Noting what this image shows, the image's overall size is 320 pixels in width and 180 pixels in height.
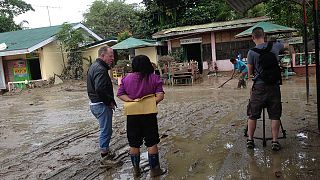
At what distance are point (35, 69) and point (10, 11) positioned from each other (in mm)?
13750

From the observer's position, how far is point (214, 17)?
23.1 m

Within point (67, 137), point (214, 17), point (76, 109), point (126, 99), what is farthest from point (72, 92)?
point (126, 99)

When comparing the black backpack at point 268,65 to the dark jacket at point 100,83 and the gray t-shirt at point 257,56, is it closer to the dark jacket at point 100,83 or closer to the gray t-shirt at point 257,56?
the gray t-shirt at point 257,56

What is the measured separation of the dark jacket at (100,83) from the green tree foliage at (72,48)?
53.1ft

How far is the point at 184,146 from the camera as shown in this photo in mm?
5207

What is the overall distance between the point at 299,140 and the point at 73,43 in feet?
56.7

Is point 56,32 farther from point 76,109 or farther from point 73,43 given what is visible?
point 76,109

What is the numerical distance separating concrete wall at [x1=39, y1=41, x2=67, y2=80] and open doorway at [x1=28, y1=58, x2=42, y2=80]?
1173 mm

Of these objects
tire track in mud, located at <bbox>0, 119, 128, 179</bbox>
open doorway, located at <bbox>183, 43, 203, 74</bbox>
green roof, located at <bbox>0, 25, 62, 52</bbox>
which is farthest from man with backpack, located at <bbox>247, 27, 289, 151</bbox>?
green roof, located at <bbox>0, 25, 62, 52</bbox>

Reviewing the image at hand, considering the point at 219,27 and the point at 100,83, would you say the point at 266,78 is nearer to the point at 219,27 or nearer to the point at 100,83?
the point at 100,83

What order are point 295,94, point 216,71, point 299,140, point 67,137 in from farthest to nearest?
point 216,71, point 295,94, point 67,137, point 299,140

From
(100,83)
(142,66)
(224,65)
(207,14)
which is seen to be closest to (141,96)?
(142,66)

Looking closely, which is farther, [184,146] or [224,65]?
[224,65]

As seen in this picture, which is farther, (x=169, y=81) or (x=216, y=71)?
(x=216, y=71)
